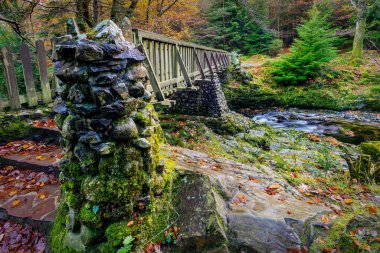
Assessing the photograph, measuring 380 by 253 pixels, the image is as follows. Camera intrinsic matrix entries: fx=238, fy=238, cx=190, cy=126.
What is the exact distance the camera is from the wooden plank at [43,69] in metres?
4.84

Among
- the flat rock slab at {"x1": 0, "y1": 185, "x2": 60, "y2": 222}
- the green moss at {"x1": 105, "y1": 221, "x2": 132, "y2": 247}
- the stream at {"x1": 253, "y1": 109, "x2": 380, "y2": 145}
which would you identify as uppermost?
the green moss at {"x1": 105, "y1": 221, "x2": 132, "y2": 247}

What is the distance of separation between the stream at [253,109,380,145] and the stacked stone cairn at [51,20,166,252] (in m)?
10.4

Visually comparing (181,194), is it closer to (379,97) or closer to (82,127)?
(82,127)

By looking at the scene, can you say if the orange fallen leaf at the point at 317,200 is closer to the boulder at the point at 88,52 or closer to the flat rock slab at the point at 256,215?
the flat rock slab at the point at 256,215

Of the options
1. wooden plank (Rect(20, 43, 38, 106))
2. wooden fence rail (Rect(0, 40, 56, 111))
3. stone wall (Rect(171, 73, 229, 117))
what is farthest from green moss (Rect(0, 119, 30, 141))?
stone wall (Rect(171, 73, 229, 117))

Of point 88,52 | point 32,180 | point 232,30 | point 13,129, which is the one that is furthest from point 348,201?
point 232,30

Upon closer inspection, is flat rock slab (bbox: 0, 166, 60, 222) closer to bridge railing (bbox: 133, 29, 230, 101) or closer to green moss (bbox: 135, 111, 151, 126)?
green moss (bbox: 135, 111, 151, 126)

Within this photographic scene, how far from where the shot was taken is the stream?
10.3 m

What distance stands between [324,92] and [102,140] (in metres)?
16.0

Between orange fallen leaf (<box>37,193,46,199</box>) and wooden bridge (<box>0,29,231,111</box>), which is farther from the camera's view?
wooden bridge (<box>0,29,231,111</box>)

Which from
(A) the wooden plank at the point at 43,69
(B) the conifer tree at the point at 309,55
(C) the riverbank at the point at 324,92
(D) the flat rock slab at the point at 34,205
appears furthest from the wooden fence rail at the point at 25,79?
(B) the conifer tree at the point at 309,55

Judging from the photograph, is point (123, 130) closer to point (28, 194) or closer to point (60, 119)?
point (60, 119)

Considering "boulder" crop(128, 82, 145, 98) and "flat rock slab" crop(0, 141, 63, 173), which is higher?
"boulder" crop(128, 82, 145, 98)

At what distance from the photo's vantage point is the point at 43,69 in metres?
4.96
